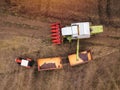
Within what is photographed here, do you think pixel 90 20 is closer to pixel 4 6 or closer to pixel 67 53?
pixel 67 53

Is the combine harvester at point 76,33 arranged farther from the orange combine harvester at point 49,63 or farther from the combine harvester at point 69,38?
the orange combine harvester at point 49,63

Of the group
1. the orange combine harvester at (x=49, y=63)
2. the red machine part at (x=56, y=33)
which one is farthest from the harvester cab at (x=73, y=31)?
the orange combine harvester at (x=49, y=63)

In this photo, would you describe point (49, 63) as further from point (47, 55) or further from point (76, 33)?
point (76, 33)

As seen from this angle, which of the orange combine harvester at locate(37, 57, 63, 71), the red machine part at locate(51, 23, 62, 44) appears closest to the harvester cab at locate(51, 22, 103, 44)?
the red machine part at locate(51, 23, 62, 44)

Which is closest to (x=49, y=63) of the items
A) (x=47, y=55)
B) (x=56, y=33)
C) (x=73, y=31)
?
(x=47, y=55)

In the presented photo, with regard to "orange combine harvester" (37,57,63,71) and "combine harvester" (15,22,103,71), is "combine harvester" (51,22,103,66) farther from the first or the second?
"orange combine harvester" (37,57,63,71)

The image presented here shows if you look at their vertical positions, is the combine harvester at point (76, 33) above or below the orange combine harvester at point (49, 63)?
above

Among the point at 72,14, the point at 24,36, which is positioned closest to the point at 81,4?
the point at 72,14

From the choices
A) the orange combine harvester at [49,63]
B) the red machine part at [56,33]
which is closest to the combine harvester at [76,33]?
the red machine part at [56,33]

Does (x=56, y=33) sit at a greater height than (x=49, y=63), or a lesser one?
greater
